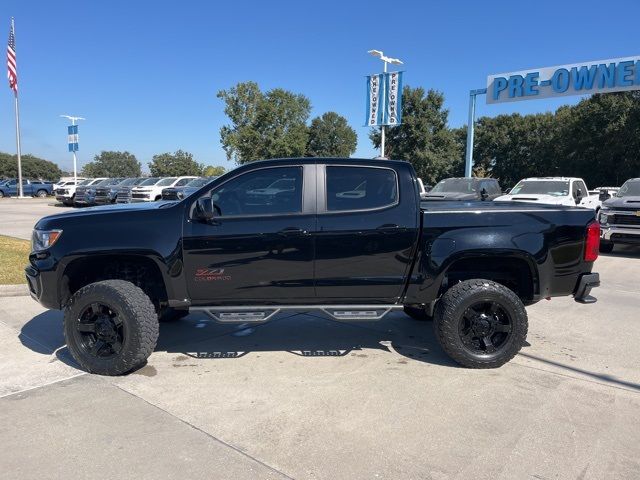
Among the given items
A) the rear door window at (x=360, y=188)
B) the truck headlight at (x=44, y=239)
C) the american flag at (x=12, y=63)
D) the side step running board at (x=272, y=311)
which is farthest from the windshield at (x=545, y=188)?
the american flag at (x=12, y=63)

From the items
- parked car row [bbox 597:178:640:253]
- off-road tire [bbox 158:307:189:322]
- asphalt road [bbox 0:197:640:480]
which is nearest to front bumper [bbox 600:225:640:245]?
parked car row [bbox 597:178:640:253]

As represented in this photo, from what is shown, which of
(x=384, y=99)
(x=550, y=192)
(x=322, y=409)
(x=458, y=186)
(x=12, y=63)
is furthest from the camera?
(x=12, y=63)

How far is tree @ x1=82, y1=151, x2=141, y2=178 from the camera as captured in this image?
132650 mm

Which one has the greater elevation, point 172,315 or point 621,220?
point 621,220

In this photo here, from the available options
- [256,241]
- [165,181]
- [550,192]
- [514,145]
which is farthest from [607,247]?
[514,145]

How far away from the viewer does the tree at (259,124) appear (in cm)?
5041

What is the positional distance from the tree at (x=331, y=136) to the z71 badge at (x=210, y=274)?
234ft

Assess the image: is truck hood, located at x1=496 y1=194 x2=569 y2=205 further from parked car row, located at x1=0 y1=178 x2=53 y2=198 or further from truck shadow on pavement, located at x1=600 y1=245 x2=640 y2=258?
parked car row, located at x1=0 y1=178 x2=53 y2=198

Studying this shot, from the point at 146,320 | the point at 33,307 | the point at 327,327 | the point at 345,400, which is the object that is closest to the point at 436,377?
the point at 345,400

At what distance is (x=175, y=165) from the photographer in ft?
343

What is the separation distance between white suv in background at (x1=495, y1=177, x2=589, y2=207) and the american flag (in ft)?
105

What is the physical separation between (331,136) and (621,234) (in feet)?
226

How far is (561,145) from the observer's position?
143 feet

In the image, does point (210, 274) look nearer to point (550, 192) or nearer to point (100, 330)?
point (100, 330)
